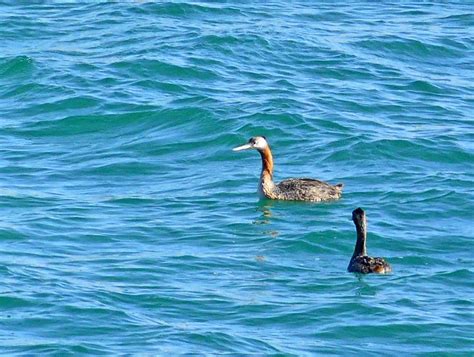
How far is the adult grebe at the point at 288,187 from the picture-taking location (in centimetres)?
2123

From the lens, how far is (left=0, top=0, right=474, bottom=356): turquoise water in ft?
53.8

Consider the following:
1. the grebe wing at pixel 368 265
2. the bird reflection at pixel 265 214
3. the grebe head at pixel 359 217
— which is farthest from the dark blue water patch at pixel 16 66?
the grebe wing at pixel 368 265

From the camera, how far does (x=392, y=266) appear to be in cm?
1848

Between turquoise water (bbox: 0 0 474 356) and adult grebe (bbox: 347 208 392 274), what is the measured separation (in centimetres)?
13

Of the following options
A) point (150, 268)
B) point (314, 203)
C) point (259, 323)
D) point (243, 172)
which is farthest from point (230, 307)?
point (243, 172)

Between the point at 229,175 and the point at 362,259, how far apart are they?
5423mm

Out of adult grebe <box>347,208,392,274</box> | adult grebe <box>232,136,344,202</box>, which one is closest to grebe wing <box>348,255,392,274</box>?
adult grebe <box>347,208,392,274</box>

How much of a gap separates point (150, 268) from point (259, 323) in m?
2.35

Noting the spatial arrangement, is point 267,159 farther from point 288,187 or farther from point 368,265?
point 368,265

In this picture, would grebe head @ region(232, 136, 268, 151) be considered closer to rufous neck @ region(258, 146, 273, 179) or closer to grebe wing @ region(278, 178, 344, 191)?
rufous neck @ region(258, 146, 273, 179)

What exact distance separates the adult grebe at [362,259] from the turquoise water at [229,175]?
0.13 m

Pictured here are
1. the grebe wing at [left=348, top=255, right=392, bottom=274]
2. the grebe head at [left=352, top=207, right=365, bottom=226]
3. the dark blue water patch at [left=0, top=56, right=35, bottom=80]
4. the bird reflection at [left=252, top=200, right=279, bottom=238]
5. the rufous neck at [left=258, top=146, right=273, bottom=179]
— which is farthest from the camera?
the dark blue water patch at [left=0, top=56, right=35, bottom=80]

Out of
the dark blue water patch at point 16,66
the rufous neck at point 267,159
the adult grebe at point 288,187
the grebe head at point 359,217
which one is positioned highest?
the dark blue water patch at point 16,66

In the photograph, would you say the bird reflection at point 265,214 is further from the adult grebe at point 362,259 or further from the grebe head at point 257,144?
the adult grebe at point 362,259
